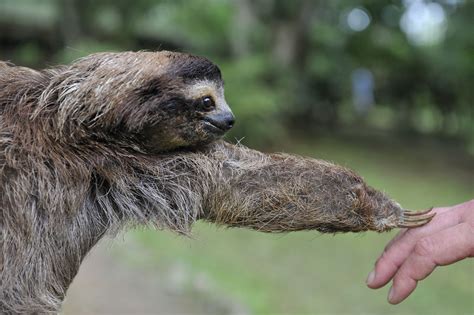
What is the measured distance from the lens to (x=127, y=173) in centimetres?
188

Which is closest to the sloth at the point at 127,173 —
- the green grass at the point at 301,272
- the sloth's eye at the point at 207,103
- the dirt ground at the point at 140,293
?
the sloth's eye at the point at 207,103

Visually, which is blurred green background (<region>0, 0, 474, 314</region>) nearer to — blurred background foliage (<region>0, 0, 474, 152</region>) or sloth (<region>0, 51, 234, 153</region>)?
blurred background foliage (<region>0, 0, 474, 152</region>)

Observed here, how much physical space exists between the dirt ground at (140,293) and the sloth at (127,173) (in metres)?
2.51

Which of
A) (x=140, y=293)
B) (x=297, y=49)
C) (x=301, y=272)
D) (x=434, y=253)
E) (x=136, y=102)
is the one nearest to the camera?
(x=136, y=102)

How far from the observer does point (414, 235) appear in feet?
6.91

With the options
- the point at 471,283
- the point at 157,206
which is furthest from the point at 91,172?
the point at 471,283

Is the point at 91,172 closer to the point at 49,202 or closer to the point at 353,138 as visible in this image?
the point at 49,202

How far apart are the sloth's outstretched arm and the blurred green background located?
109 inches

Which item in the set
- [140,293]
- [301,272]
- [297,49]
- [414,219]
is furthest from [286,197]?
[297,49]

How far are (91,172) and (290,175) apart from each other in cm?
66

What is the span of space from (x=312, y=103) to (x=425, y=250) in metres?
15.9

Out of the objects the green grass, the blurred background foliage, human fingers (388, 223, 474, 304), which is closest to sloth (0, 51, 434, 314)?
human fingers (388, 223, 474, 304)

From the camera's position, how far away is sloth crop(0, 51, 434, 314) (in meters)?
1.76

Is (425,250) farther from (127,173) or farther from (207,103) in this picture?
(127,173)
